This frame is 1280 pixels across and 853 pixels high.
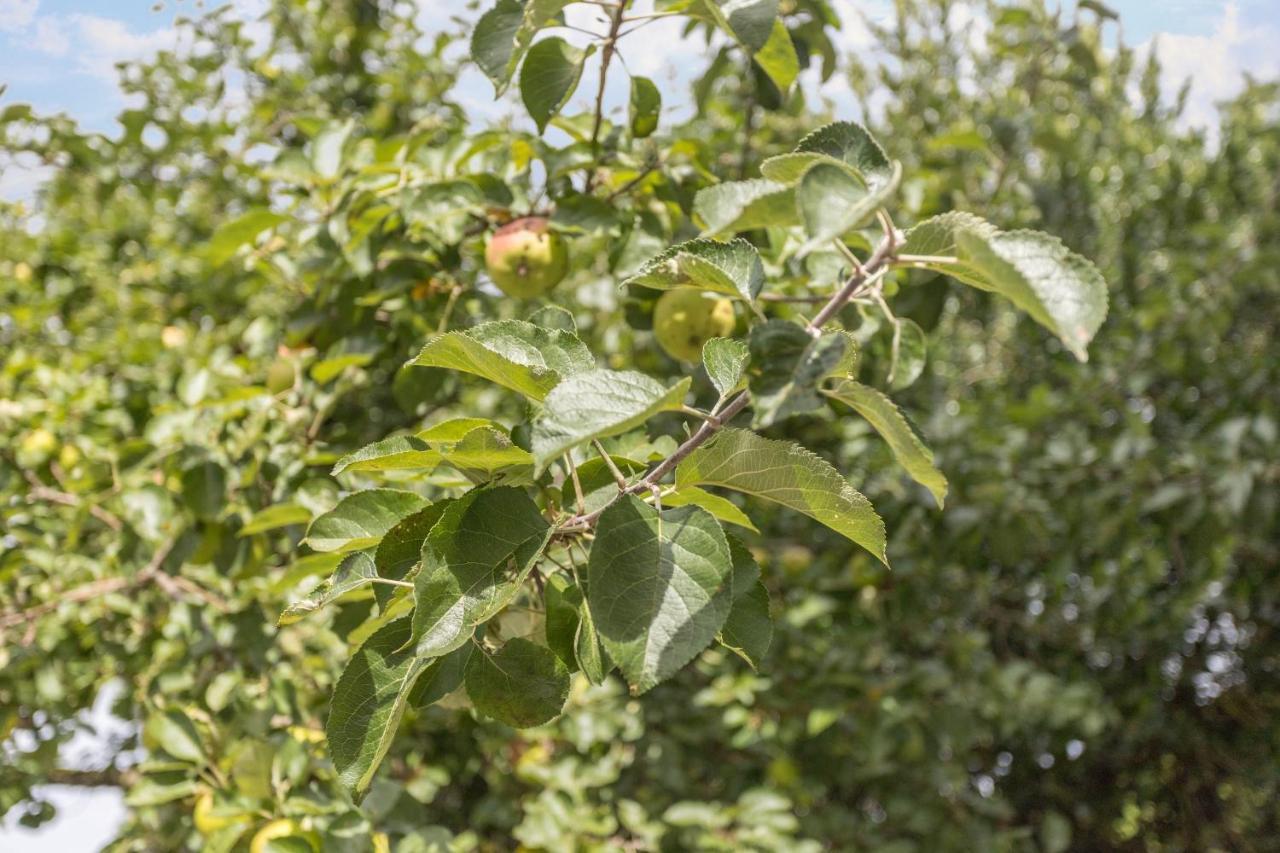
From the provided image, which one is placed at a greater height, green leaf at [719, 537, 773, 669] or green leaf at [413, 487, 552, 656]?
green leaf at [413, 487, 552, 656]

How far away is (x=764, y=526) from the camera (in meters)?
2.31

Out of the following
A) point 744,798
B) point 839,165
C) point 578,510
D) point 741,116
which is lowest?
point 744,798

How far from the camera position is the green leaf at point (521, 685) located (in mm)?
644

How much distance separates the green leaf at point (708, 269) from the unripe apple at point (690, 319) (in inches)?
19.8

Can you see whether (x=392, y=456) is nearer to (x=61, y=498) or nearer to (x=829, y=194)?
A: (x=829, y=194)

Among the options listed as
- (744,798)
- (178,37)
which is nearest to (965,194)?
(744,798)

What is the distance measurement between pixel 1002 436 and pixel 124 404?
1.81 meters

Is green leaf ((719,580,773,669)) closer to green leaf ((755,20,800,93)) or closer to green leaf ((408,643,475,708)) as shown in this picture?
green leaf ((408,643,475,708))

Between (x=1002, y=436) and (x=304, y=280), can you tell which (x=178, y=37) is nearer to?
(x=304, y=280)

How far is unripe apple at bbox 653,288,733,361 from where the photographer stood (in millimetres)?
1126

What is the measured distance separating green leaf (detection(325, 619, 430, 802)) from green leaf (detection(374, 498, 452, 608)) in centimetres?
5

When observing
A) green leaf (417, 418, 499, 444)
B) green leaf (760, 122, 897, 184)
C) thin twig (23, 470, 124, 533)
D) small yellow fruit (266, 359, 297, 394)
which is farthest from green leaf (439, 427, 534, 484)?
thin twig (23, 470, 124, 533)

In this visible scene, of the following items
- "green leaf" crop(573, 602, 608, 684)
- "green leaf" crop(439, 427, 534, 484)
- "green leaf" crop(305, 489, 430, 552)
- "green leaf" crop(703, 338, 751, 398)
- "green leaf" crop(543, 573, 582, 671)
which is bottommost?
"green leaf" crop(543, 573, 582, 671)

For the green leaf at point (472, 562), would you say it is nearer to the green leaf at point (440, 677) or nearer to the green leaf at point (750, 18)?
the green leaf at point (440, 677)
